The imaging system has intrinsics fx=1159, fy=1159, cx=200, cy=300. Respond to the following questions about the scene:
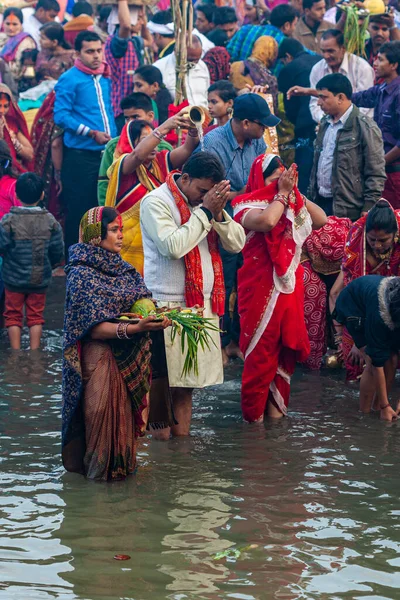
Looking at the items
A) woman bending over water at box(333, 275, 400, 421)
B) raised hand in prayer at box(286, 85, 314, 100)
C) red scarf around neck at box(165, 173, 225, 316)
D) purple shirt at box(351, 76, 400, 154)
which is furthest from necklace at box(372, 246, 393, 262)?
raised hand in prayer at box(286, 85, 314, 100)

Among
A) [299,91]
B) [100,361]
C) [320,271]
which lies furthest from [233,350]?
[100,361]

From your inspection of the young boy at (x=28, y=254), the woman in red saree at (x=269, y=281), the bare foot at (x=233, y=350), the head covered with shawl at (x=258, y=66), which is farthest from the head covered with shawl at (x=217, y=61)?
Result: the woman in red saree at (x=269, y=281)

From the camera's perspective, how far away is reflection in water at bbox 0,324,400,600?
497cm

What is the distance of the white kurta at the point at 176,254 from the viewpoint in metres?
6.88

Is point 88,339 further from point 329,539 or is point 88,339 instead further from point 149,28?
point 149,28

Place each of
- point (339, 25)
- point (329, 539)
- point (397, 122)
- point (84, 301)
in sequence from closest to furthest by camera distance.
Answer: point (329, 539)
point (84, 301)
point (397, 122)
point (339, 25)

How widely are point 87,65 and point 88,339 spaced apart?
6.02 m

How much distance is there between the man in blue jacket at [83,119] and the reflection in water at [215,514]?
4.32 m

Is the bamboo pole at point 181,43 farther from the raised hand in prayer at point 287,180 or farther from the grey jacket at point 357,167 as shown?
the raised hand in prayer at point 287,180

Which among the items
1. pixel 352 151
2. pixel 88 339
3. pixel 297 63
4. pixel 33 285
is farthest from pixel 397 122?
pixel 88 339

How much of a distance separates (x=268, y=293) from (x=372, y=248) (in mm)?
964

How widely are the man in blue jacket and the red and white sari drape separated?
171 inches

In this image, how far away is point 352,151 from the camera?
9.67 m

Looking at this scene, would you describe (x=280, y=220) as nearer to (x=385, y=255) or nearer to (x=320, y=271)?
(x=385, y=255)
